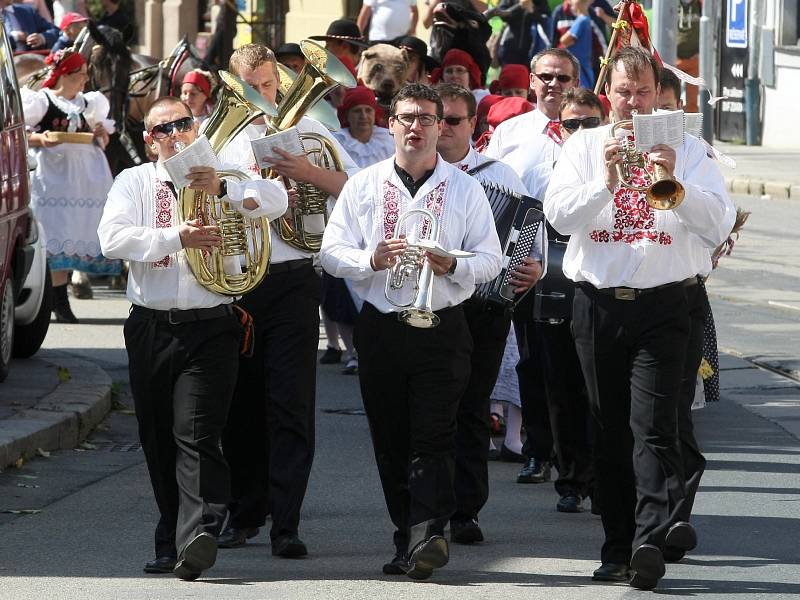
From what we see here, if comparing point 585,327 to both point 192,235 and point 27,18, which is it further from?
point 27,18

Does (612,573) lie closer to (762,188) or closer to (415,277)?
(415,277)

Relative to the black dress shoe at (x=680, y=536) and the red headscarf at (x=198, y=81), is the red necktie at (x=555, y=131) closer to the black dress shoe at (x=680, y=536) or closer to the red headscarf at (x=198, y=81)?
the black dress shoe at (x=680, y=536)

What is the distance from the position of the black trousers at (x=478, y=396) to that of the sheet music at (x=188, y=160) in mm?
1539

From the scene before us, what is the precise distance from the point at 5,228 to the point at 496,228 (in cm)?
392

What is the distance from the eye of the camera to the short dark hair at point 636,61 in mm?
6879

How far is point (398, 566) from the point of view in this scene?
7086 millimetres

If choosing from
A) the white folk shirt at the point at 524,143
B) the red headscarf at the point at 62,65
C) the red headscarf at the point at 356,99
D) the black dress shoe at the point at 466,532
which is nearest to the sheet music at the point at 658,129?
the black dress shoe at the point at 466,532

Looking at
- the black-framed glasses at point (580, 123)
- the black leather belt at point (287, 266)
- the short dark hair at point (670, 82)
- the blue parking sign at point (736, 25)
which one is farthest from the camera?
the blue parking sign at point (736, 25)

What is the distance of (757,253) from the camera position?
58.5 ft

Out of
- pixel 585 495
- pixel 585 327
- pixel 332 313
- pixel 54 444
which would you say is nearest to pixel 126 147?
pixel 332 313

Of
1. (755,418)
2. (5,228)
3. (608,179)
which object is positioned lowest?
(755,418)

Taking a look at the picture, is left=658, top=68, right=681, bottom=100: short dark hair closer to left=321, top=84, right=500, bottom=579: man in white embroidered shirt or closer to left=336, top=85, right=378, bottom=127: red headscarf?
left=321, top=84, right=500, bottom=579: man in white embroidered shirt

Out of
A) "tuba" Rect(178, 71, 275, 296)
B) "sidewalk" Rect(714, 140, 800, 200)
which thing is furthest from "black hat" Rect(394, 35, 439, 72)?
"sidewalk" Rect(714, 140, 800, 200)

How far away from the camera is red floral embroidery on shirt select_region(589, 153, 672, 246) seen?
695 centimetres
